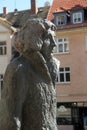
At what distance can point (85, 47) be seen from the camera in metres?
41.8

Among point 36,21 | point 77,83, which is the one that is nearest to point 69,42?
point 77,83

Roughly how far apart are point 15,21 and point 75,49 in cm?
1292

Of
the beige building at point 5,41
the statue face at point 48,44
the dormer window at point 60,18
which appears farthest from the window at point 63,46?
the statue face at point 48,44

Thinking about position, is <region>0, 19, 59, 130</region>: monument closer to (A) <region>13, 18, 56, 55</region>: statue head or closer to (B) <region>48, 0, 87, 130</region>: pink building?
(A) <region>13, 18, 56, 55</region>: statue head

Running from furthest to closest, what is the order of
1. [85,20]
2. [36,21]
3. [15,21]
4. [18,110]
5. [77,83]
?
[15,21] → [85,20] → [77,83] → [36,21] → [18,110]

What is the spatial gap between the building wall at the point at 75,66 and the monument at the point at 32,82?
3634 centimetres

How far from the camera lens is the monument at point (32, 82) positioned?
4012 millimetres

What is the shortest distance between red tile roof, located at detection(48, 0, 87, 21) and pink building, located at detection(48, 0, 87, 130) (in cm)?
Answer: 157

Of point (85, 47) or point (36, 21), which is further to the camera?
point (85, 47)

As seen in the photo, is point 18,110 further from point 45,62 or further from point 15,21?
point 15,21

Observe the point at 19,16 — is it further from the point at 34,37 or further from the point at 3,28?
the point at 34,37

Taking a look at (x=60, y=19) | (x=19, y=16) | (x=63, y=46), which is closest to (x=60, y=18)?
(x=60, y=19)

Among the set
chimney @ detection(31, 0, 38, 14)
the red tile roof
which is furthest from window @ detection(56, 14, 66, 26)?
chimney @ detection(31, 0, 38, 14)

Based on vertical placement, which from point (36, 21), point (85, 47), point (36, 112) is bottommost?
point (85, 47)
